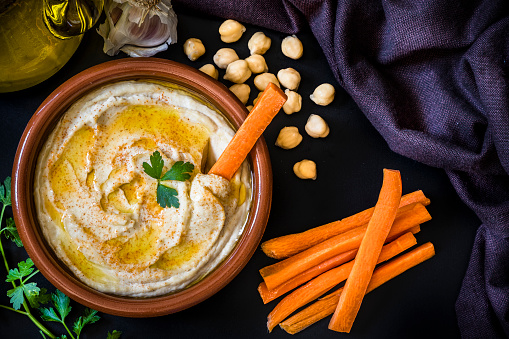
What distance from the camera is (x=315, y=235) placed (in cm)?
251

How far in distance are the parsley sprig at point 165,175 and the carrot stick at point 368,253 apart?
33.4 inches

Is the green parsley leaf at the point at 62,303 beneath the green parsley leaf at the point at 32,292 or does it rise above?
beneath

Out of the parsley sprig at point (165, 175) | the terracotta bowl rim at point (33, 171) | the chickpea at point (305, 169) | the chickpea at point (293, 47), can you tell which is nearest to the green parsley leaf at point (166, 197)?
the parsley sprig at point (165, 175)

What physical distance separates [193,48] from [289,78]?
1.49 ft

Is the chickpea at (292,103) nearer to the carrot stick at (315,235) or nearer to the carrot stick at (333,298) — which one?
the carrot stick at (315,235)

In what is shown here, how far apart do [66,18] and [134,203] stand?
30.3 inches

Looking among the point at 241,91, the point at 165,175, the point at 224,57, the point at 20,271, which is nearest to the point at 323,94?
the point at 241,91

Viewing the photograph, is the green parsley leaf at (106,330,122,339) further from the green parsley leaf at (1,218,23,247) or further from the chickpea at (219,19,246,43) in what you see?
the chickpea at (219,19,246,43)

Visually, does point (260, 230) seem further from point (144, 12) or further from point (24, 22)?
point (24, 22)

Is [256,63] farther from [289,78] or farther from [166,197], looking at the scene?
[166,197]

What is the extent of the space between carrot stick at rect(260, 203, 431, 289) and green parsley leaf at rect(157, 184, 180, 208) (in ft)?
1.95

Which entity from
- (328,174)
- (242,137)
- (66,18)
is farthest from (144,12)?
(328,174)

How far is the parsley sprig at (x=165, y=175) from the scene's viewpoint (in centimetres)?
211

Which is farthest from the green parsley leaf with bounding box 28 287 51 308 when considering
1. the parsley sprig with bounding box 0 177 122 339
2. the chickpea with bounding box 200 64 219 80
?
the chickpea with bounding box 200 64 219 80
